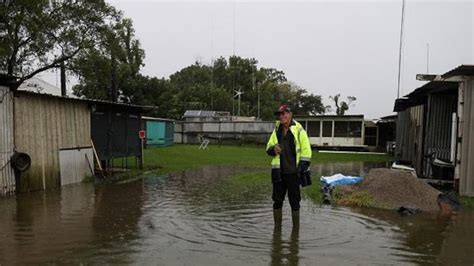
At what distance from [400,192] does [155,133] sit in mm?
28281

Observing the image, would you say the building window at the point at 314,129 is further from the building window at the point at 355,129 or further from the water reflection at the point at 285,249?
the water reflection at the point at 285,249

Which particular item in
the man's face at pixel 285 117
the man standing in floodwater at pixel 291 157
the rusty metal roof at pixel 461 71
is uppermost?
the rusty metal roof at pixel 461 71

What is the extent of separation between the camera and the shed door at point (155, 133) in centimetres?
3544

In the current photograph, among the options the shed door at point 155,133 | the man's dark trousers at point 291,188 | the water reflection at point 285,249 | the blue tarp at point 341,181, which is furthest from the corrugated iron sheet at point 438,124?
the shed door at point 155,133

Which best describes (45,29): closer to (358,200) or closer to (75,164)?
(75,164)

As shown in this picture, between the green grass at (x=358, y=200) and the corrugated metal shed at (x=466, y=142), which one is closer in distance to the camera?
the green grass at (x=358, y=200)

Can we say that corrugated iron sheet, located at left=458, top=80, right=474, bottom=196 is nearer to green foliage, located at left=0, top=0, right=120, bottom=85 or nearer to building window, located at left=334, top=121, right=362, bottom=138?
green foliage, located at left=0, top=0, right=120, bottom=85

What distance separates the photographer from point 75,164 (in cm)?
1384

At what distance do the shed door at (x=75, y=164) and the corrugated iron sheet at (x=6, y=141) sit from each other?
199cm

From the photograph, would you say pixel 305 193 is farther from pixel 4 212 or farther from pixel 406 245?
pixel 4 212

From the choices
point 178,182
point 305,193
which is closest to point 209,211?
point 305,193

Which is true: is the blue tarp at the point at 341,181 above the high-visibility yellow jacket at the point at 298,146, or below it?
below

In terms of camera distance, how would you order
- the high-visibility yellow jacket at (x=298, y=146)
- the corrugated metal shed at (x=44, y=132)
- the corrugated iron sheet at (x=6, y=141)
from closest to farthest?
the high-visibility yellow jacket at (x=298, y=146), the corrugated iron sheet at (x=6, y=141), the corrugated metal shed at (x=44, y=132)

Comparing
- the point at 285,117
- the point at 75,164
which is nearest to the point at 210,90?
the point at 75,164
